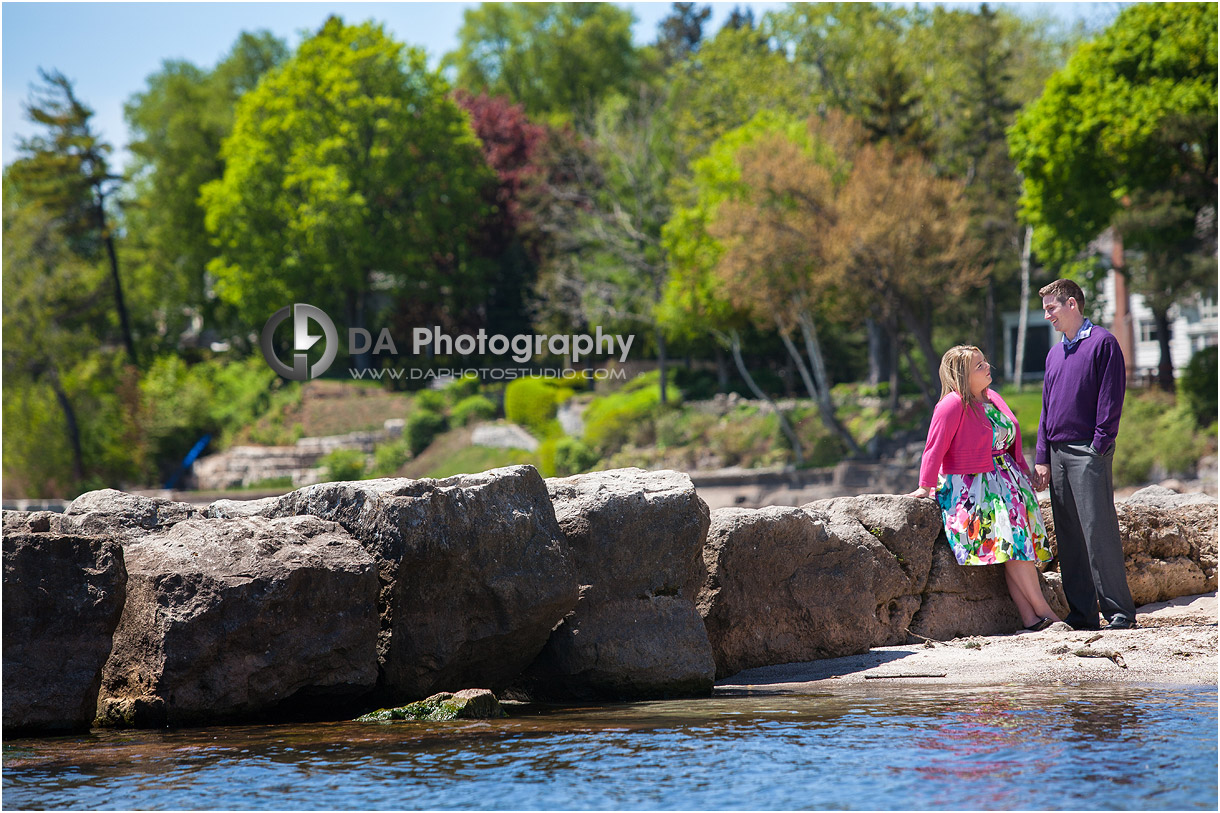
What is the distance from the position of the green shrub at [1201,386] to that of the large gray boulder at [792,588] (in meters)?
20.5

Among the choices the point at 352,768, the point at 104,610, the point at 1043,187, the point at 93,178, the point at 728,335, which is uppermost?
the point at 93,178

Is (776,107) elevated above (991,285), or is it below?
above

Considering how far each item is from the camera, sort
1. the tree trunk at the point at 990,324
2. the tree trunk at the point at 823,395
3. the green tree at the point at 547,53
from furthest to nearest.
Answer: the green tree at the point at 547,53 → the tree trunk at the point at 990,324 → the tree trunk at the point at 823,395

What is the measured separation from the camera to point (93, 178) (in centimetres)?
4181

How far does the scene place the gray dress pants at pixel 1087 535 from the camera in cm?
677

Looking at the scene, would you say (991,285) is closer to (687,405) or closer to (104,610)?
(687,405)

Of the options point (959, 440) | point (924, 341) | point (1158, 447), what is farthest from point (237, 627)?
point (924, 341)

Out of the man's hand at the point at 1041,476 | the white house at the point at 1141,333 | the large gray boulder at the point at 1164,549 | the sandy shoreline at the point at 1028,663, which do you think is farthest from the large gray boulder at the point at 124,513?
the white house at the point at 1141,333

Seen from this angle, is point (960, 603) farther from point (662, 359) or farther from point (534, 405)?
point (662, 359)

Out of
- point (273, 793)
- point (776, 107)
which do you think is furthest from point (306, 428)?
point (273, 793)

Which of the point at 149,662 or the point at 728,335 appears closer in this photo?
the point at 149,662

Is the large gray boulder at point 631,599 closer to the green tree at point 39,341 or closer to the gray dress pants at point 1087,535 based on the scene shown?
the gray dress pants at point 1087,535

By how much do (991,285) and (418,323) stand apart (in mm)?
20347

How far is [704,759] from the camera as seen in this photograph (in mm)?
4516
